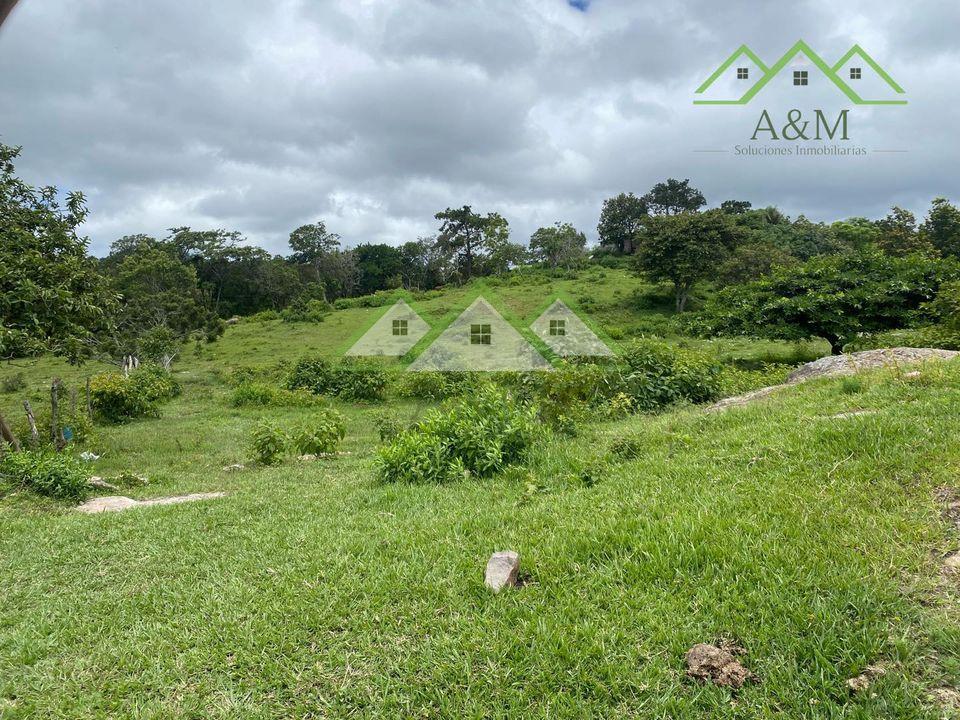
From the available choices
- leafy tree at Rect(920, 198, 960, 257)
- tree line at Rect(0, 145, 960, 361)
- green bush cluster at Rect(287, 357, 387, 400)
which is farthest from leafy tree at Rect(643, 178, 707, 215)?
green bush cluster at Rect(287, 357, 387, 400)

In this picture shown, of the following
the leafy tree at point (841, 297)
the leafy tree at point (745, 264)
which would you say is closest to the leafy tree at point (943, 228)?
the leafy tree at point (745, 264)

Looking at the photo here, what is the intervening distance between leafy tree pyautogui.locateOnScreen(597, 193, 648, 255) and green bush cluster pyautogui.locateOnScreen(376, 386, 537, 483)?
170ft

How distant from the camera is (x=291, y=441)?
1078cm

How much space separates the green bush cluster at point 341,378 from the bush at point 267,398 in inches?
40.0

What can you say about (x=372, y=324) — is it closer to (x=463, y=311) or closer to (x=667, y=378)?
(x=463, y=311)

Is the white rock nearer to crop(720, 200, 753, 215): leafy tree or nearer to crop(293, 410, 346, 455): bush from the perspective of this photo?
crop(293, 410, 346, 455): bush

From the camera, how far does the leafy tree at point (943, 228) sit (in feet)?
110

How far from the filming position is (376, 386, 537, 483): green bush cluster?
597cm
